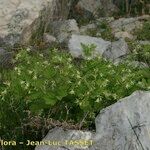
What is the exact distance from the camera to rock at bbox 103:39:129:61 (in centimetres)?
1064

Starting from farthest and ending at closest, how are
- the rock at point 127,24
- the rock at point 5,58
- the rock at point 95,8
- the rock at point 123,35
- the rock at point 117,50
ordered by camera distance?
the rock at point 95,8
the rock at point 127,24
the rock at point 123,35
the rock at point 117,50
the rock at point 5,58

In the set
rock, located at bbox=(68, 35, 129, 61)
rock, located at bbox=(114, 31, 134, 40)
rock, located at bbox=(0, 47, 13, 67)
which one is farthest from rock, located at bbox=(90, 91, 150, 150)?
rock, located at bbox=(114, 31, 134, 40)

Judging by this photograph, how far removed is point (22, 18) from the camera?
11.1 m

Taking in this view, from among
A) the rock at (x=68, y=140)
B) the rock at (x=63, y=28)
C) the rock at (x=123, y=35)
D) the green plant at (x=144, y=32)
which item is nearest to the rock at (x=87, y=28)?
the rock at (x=63, y=28)

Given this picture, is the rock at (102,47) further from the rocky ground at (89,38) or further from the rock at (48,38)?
the rock at (48,38)

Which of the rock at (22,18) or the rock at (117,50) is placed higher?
the rock at (22,18)

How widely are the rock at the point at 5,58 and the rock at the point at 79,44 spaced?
1215 mm

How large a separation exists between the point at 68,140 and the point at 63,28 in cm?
684

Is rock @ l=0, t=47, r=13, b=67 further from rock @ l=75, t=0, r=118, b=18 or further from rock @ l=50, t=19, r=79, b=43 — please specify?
rock @ l=75, t=0, r=118, b=18

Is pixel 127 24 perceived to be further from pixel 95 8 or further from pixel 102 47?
pixel 102 47

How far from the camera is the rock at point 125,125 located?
5.36 m

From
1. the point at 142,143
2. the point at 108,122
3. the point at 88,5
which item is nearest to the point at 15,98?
the point at 108,122

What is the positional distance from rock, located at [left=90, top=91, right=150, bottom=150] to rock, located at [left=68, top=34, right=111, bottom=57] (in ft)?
16.4

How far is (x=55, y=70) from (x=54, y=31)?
19.8 feet
